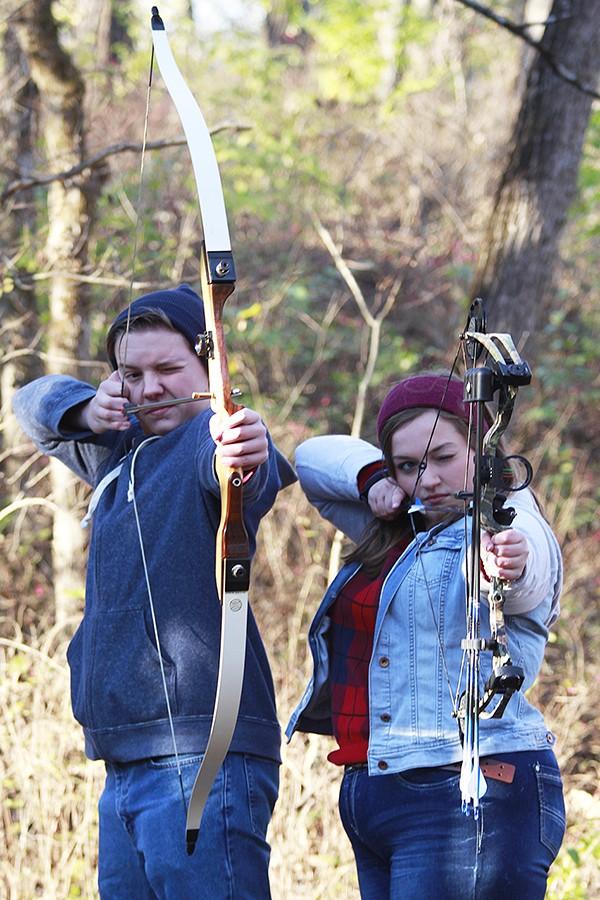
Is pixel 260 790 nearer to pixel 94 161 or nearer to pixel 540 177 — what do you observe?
pixel 94 161

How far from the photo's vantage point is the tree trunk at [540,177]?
5070 millimetres

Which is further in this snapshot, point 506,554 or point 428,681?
point 428,681

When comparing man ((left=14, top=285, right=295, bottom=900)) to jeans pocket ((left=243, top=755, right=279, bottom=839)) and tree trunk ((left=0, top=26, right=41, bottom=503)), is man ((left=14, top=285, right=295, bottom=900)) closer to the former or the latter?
jeans pocket ((left=243, top=755, right=279, bottom=839))

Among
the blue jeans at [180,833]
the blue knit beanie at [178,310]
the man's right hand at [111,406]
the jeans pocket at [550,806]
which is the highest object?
the blue knit beanie at [178,310]

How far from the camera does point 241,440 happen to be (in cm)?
170

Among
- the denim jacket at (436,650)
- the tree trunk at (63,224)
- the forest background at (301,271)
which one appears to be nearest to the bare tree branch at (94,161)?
the forest background at (301,271)

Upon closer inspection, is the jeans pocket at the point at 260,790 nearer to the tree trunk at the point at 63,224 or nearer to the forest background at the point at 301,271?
the forest background at the point at 301,271

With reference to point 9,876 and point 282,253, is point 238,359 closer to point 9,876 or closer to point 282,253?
point 282,253

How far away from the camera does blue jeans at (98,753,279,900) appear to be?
6.11ft

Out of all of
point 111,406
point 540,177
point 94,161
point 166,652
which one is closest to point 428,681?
point 166,652

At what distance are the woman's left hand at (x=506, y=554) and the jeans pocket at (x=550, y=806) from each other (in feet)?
1.26

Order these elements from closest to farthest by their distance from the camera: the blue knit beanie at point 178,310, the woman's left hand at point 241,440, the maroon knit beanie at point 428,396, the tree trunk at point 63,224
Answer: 1. the woman's left hand at point 241,440
2. the maroon knit beanie at point 428,396
3. the blue knit beanie at point 178,310
4. the tree trunk at point 63,224

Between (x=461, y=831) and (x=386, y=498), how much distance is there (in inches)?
A: 23.9

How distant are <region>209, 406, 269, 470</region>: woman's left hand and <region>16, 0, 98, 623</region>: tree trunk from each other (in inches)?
112
